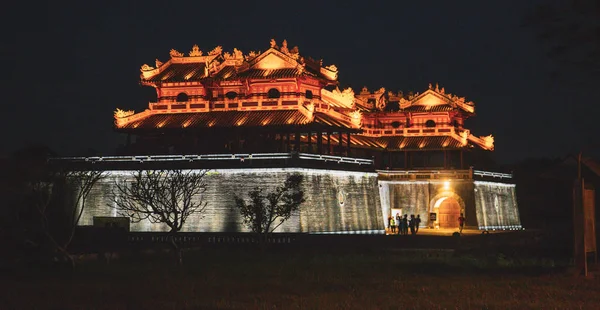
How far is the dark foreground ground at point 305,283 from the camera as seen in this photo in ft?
69.1

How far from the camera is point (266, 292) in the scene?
23281 millimetres

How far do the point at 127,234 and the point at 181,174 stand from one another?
12.6ft

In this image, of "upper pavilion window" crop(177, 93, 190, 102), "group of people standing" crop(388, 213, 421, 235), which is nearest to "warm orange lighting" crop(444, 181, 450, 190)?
"group of people standing" crop(388, 213, 421, 235)

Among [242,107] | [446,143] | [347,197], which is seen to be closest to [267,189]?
[347,197]

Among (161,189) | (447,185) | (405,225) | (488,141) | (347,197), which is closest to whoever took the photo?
(161,189)

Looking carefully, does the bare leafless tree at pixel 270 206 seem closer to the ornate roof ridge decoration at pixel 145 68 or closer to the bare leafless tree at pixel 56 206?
the bare leafless tree at pixel 56 206

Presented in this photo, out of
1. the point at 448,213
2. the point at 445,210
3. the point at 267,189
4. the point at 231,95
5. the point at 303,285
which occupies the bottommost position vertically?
the point at 303,285

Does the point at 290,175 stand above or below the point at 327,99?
below

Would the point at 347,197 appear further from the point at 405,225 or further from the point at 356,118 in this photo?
the point at 356,118

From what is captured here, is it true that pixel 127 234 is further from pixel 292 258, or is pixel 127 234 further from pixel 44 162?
pixel 292 258

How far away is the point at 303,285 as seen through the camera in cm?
2484

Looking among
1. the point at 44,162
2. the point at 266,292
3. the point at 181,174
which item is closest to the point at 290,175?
the point at 181,174

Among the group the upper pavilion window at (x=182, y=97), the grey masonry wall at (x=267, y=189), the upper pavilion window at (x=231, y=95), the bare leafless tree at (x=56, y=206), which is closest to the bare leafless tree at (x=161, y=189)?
the grey masonry wall at (x=267, y=189)

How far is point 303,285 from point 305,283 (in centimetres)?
50
